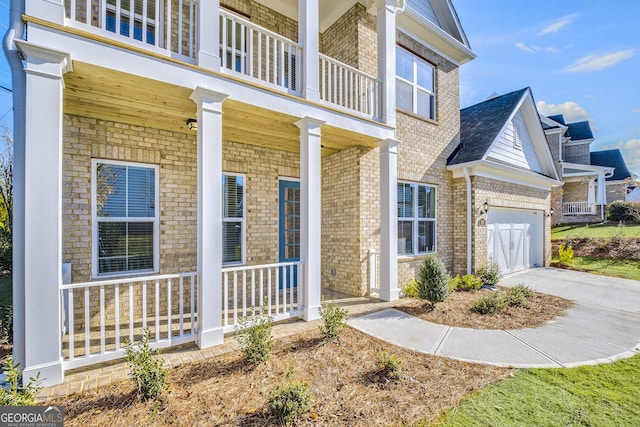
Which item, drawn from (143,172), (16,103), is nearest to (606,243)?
(143,172)

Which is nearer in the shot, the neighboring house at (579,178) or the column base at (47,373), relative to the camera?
the column base at (47,373)

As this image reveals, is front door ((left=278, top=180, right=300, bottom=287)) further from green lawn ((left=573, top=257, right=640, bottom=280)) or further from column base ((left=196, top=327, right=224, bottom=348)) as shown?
green lawn ((left=573, top=257, right=640, bottom=280))

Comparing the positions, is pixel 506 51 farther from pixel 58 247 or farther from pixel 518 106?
pixel 58 247

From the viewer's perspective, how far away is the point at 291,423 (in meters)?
2.54

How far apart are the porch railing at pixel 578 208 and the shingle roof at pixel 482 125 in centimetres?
1455

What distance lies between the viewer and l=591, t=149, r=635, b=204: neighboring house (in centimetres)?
2205

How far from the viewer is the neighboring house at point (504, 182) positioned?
27.6ft

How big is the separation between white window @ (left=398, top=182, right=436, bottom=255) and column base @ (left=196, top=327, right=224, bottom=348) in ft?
16.2

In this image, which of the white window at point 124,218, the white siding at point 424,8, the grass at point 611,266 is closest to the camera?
the white window at point 124,218

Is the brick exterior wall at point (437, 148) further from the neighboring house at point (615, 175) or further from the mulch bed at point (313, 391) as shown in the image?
the neighboring house at point (615, 175)

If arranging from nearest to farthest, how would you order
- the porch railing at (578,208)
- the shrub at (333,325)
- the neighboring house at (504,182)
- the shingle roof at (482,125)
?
the shrub at (333,325) < the neighboring house at (504,182) < the shingle roof at (482,125) < the porch railing at (578,208)

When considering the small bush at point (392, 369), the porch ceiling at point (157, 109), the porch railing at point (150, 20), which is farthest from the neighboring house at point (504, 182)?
the porch railing at point (150, 20)

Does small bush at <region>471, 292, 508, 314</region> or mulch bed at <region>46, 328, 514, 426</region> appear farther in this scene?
small bush at <region>471, 292, 508, 314</region>

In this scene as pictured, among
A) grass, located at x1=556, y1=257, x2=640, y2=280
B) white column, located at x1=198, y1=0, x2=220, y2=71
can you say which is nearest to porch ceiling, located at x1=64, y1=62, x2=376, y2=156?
white column, located at x1=198, y1=0, x2=220, y2=71
